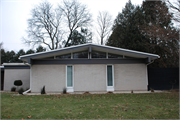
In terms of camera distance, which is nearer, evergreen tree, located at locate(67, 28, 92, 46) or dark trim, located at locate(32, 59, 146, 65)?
dark trim, located at locate(32, 59, 146, 65)

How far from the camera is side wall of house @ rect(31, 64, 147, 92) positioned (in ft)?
41.3

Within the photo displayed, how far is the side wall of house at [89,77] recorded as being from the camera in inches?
496

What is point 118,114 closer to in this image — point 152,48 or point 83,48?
point 83,48

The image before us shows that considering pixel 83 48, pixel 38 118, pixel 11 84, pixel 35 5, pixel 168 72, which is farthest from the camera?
pixel 35 5

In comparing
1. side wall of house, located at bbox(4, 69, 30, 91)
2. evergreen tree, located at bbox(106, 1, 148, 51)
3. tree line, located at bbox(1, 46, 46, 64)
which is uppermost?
evergreen tree, located at bbox(106, 1, 148, 51)

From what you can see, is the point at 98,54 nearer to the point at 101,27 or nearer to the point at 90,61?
the point at 90,61

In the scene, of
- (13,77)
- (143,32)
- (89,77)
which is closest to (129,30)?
(143,32)

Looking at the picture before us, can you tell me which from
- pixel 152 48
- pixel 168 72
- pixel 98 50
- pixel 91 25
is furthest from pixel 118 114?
pixel 91 25

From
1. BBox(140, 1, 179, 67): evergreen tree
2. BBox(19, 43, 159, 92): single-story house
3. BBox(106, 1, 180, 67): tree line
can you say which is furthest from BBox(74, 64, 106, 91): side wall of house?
BBox(106, 1, 180, 67): tree line

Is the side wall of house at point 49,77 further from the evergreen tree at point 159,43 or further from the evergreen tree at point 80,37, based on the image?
the evergreen tree at point 80,37

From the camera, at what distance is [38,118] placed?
5.62 metres

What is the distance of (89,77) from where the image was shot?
12820 mm

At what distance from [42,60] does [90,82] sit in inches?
168

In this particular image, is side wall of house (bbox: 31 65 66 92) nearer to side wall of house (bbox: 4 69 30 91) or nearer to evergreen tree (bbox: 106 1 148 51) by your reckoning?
side wall of house (bbox: 4 69 30 91)
